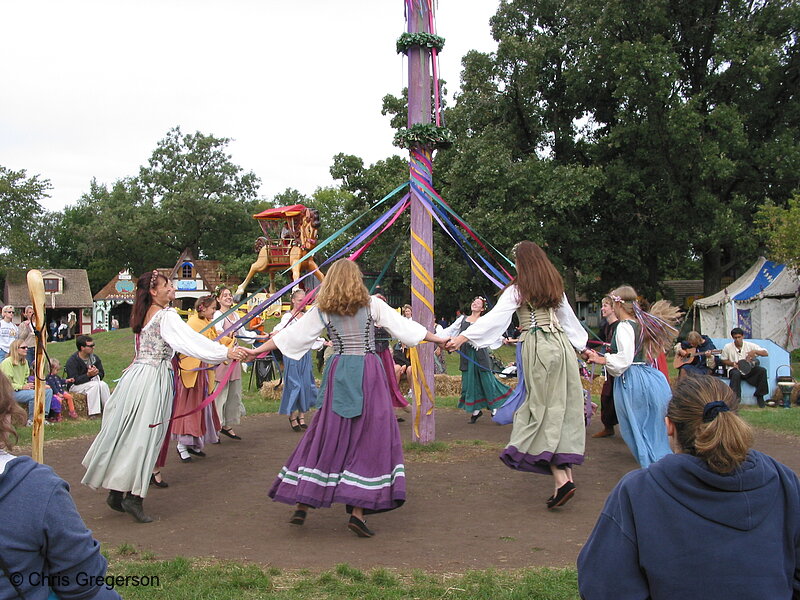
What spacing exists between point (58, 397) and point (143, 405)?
5.61m

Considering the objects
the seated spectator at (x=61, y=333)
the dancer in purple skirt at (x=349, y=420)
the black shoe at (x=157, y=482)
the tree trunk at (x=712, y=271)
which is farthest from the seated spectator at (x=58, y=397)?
the seated spectator at (x=61, y=333)

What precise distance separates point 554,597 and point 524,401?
212cm

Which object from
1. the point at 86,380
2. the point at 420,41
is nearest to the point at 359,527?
the point at 420,41

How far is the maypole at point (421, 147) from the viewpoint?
722cm

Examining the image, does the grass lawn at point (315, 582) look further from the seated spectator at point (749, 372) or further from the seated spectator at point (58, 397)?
the seated spectator at point (749, 372)

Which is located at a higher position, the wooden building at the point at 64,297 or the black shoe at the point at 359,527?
the wooden building at the point at 64,297

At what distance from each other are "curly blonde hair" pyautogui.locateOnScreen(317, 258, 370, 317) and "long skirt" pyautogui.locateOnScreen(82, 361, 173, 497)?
1.47 meters

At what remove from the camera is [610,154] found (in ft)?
75.1

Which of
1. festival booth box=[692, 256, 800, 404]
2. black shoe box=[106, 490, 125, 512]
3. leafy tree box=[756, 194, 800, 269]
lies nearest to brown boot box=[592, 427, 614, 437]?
black shoe box=[106, 490, 125, 512]

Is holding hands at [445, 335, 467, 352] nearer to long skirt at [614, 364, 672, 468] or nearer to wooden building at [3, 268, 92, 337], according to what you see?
long skirt at [614, 364, 672, 468]

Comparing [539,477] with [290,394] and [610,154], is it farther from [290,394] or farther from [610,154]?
[610,154]

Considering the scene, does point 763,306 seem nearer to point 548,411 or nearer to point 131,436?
point 548,411

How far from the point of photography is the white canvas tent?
62.6 ft

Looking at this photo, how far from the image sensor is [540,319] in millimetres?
5598
